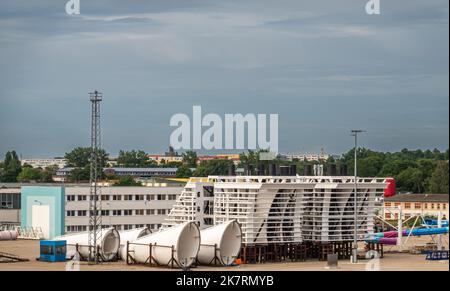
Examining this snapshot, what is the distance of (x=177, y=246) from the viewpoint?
71.9m

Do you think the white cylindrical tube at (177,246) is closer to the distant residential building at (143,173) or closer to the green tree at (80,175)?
the green tree at (80,175)

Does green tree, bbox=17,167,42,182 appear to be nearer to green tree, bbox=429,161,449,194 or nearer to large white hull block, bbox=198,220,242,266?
green tree, bbox=429,161,449,194

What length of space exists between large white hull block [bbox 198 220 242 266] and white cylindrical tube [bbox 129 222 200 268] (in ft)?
5.33

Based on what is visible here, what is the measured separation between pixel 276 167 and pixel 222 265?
10.4m

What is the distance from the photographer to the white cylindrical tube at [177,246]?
7200 centimetres

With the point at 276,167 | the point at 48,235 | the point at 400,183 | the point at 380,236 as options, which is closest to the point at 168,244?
the point at 276,167

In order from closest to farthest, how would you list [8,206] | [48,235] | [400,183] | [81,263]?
[81,263] < [48,235] < [8,206] < [400,183]

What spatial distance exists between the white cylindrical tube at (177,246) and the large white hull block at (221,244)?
5.33 ft

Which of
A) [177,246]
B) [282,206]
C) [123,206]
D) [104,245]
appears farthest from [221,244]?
[123,206]

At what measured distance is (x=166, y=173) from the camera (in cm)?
18825

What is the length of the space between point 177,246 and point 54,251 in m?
10.3

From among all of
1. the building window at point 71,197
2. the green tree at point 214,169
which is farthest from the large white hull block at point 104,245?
the green tree at point 214,169

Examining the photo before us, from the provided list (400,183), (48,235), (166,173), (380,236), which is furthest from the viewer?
(166,173)

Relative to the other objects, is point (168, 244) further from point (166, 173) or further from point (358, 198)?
point (166, 173)
